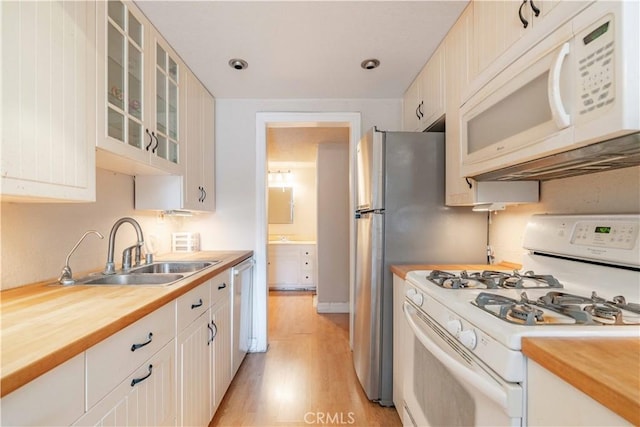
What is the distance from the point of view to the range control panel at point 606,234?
979mm

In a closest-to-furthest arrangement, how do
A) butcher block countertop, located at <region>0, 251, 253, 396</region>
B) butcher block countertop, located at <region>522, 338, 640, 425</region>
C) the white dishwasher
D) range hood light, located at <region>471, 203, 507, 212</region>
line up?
butcher block countertop, located at <region>522, 338, 640, 425</region> < butcher block countertop, located at <region>0, 251, 253, 396</region> < range hood light, located at <region>471, 203, 507, 212</region> < the white dishwasher

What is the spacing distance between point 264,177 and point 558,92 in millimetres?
2158

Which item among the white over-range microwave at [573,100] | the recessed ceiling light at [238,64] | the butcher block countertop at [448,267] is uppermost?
the recessed ceiling light at [238,64]

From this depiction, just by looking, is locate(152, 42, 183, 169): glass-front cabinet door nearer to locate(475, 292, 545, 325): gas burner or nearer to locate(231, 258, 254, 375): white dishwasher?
locate(231, 258, 254, 375): white dishwasher

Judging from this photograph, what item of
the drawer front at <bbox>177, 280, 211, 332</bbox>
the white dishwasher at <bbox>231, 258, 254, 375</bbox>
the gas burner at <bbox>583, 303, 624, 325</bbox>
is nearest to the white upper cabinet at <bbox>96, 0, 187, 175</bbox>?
the drawer front at <bbox>177, 280, 211, 332</bbox>

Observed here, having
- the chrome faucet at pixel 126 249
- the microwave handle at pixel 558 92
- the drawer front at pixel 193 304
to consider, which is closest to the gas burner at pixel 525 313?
the microwave handle at pixel 558 92

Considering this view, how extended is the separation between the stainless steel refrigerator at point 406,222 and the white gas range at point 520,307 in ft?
1.26

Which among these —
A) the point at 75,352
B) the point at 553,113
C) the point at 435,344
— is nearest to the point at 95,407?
the point at 75,352

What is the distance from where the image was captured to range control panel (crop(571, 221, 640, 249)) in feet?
3.21

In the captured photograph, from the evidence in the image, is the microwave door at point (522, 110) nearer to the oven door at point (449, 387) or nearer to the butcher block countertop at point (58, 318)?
the oven door at point (449, 387)

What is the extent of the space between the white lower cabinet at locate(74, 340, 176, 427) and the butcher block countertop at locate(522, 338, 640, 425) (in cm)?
107

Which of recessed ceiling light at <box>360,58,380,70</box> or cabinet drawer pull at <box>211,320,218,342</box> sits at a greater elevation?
recessed ceiling light at <box>360,58,380,70</box>

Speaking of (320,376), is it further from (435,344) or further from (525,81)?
(525,81)

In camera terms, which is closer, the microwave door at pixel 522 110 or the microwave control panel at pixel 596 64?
the microwave control panel at pixel 596 64
